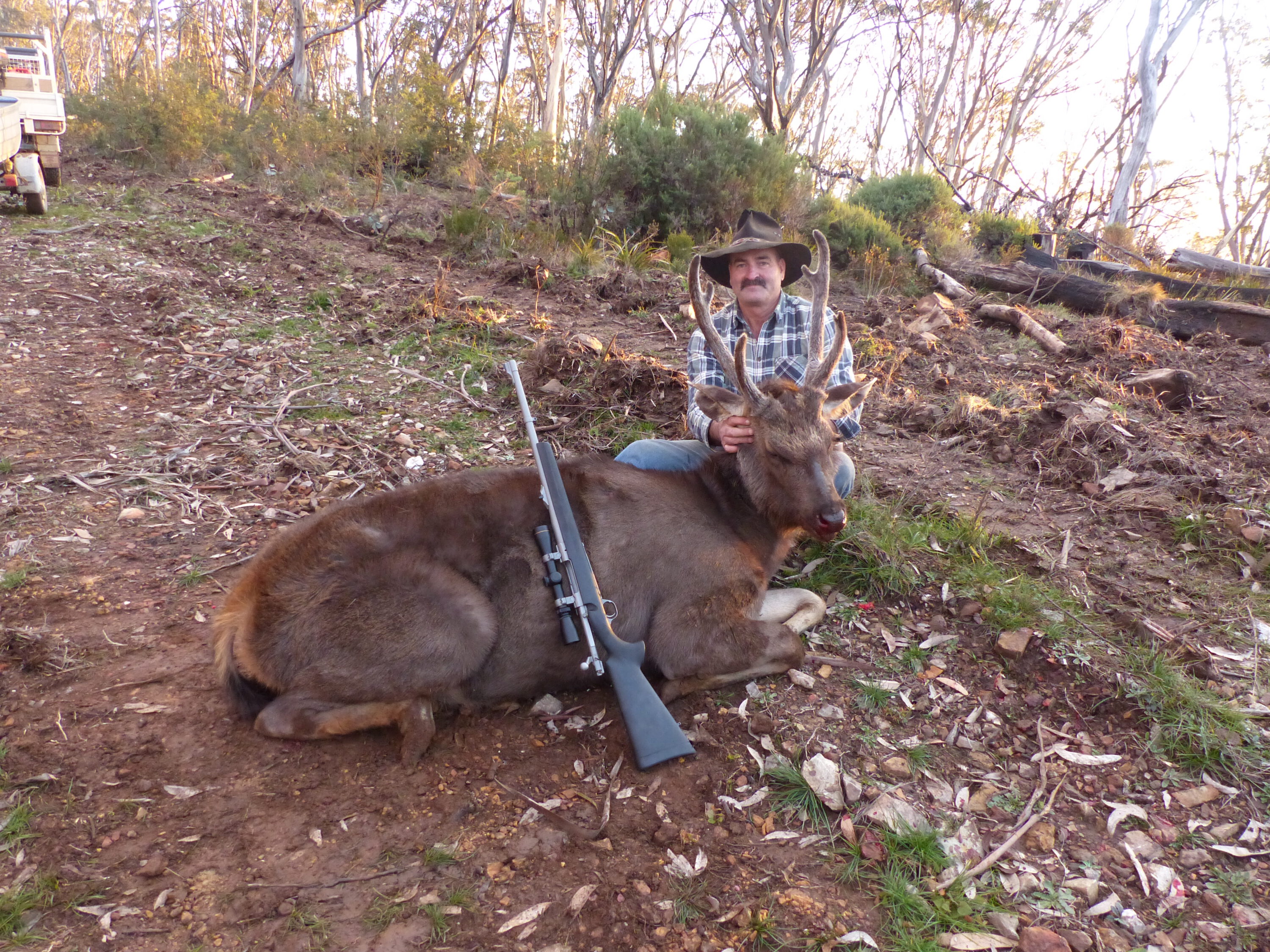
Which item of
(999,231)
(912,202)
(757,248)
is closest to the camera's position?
(757,248)

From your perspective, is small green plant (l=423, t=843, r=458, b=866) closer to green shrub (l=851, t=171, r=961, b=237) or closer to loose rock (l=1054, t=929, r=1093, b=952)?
loose rock (l=1054, t=929, r=1093, b=952)

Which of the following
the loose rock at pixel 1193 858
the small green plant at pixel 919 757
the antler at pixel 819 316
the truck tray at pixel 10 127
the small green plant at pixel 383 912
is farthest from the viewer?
the truck tray at pixel 10 127

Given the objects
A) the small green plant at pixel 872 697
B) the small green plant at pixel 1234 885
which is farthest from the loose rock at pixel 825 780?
the small green plant at pixel 1234 885

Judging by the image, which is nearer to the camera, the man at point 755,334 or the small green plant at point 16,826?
the small green plant at point 16,826

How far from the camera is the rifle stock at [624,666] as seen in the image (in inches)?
140

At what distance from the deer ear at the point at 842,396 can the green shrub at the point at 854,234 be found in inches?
343

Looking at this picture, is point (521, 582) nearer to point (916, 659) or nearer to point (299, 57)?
point (916, 659)

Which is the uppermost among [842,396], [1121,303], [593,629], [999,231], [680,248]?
[999,231]

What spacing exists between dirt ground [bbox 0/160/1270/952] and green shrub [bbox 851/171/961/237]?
6.71 m

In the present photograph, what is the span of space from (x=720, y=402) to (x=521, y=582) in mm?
1751

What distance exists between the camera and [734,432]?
4.58 m

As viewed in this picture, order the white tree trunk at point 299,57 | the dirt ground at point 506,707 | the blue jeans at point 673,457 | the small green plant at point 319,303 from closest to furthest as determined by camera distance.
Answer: the dirt ground at point 506,707 → the blue jeans at point 673,457 → the small green plant at point 319,303 → the white tree trunk at point 299,57

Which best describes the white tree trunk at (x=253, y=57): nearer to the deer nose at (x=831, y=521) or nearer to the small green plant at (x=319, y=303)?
the small green plant at (x=319, y=303)

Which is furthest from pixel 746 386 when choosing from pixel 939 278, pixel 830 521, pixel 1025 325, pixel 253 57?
pixel 253 57
